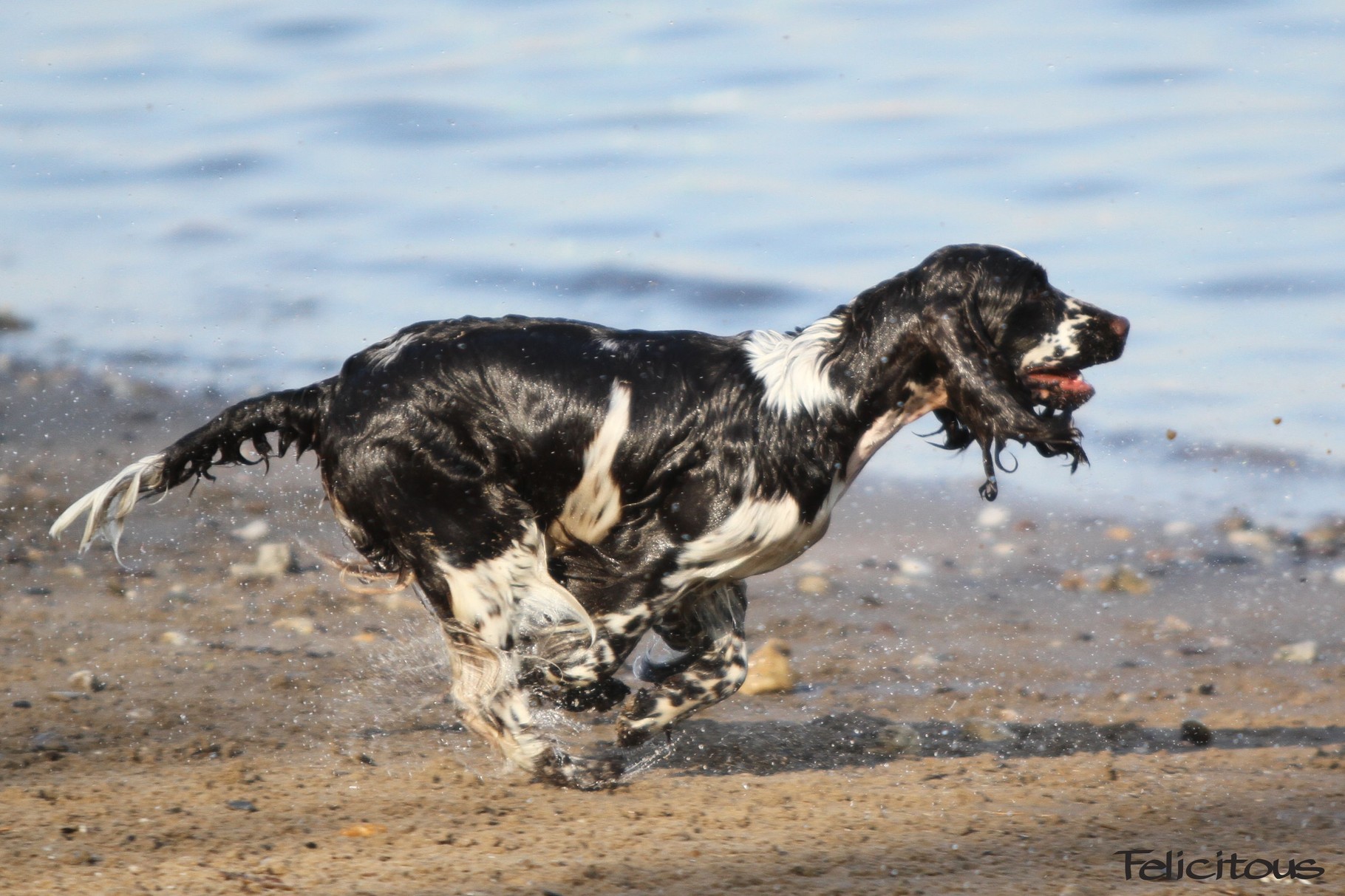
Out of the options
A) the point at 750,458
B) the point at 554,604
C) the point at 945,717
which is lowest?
the point at 945,717

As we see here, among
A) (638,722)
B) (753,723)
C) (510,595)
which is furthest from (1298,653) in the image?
(510,595)

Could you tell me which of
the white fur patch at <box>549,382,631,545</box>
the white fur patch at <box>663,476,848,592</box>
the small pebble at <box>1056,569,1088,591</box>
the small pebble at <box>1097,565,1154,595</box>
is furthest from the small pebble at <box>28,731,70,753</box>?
the small pebble at <box>1097,565,1154,595</box>

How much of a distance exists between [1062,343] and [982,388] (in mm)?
404

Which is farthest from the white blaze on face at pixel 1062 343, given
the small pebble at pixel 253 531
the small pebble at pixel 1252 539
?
the small pebble at pixel 253 531

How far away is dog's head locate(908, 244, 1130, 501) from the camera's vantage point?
4980mm

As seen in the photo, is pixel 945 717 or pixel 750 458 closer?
pixel 750 458

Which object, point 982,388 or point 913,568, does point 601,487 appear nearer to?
point 982,388

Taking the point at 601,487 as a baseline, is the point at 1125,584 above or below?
below

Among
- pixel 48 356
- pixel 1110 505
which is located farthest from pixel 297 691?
pixel 48 356

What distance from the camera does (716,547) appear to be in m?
5.04

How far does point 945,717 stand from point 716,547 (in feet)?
4.73

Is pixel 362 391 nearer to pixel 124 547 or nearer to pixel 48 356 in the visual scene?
pixel 124 547

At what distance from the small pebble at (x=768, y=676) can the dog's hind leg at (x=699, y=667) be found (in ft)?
2.78

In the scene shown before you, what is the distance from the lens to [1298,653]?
6.53 metres
